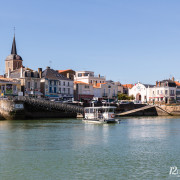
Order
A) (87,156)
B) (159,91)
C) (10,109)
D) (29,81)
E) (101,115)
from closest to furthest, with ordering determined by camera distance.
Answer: (87,156) → (101,115) → (10,109) → (29,81) → (159,91)

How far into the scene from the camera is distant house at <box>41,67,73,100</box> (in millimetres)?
98656

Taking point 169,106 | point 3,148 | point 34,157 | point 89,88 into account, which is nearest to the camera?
point 34,157

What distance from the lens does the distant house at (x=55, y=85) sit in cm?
9866

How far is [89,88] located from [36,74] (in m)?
23.4

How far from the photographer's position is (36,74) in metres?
97.8

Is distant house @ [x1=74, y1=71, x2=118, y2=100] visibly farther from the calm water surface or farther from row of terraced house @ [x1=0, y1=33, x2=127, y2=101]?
the calm water surface

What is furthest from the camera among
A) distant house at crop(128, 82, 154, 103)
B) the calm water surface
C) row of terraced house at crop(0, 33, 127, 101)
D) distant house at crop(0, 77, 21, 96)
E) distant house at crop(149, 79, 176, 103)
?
distant house at crop(128, 82, 154, 103)

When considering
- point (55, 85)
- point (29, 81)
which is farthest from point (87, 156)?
point (55, 85)

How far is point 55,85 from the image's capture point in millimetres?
101500

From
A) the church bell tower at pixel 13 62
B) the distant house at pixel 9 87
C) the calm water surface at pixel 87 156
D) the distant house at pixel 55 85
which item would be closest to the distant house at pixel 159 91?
the distant house at pixel 55 85

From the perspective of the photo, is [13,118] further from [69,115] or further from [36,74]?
[36,74]

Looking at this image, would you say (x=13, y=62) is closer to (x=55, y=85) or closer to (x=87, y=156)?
(x=55, y=85)

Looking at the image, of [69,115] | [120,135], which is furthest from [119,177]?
[69,115]

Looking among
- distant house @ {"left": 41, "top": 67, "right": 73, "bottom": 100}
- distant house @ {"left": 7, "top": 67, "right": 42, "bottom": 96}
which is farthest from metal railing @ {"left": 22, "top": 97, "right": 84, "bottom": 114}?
distant house @ {"left": 41, "top": 67, "right": 73, "bottom": 100}
